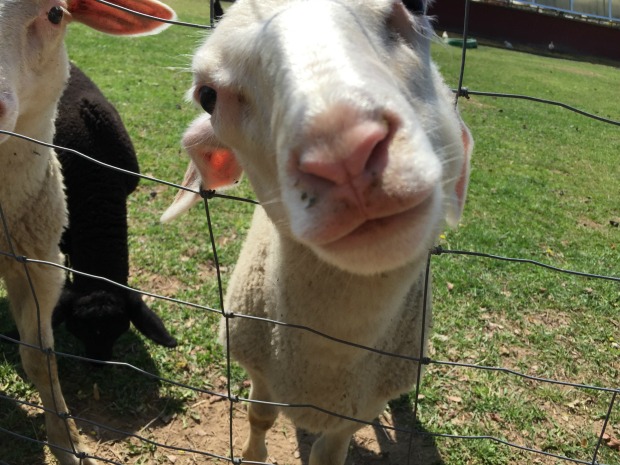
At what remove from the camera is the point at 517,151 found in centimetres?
927

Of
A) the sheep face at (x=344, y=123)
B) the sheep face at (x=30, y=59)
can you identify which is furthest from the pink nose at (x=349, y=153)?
the sheep face at (x=30, y=59)

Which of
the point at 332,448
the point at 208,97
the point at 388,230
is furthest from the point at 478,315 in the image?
the point at 388,230

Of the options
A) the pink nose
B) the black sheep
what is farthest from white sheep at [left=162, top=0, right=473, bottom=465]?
the black sheep

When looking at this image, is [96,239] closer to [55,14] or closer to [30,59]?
[30,59]

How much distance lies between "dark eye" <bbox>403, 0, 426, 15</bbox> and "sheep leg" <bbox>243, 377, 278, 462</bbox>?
176 centimetres

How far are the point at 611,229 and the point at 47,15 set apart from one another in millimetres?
6137

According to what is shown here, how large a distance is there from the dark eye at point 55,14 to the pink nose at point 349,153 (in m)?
2.35

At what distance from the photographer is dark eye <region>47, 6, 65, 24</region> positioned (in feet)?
9.45

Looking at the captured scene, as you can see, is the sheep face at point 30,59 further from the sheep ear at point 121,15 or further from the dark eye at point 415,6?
the dark eye at point 415,6

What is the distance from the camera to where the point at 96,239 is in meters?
3.50

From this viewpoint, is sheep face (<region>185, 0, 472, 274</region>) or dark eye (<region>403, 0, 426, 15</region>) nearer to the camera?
sheep face (<region>185, 0, 472, 274</region>)

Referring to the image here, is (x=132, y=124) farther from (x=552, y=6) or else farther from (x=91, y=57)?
(x=552, y=6)

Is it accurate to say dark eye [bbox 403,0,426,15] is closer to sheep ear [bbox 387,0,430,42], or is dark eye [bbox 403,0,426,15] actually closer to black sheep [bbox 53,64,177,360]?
sheep ear [bbox 387,0,430,42]

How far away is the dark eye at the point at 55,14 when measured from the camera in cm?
288
